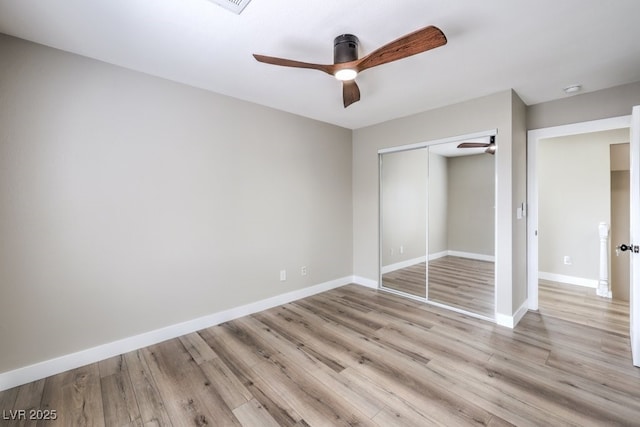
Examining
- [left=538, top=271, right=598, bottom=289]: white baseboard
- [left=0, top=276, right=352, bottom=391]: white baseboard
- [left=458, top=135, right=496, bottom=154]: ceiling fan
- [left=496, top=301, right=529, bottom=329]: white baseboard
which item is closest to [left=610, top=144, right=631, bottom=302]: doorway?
[left=538, top=271, right=598, bottom=289]: white baseboard

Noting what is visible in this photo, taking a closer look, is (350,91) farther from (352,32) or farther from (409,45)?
(409,45)

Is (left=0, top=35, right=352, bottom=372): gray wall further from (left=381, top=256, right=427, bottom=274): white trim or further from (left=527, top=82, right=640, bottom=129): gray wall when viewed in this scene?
(left=527, top=82, right=640, bottom=129): gray wall

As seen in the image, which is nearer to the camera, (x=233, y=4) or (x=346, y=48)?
(x=233, y=4)

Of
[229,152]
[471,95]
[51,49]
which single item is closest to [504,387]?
[471,95]

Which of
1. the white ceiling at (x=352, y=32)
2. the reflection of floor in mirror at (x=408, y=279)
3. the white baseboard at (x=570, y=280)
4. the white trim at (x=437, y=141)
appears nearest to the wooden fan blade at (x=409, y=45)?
the white ceiling at (x=352, y=32)

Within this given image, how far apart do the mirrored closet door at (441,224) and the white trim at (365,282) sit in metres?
0.13

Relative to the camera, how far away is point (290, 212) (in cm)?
371

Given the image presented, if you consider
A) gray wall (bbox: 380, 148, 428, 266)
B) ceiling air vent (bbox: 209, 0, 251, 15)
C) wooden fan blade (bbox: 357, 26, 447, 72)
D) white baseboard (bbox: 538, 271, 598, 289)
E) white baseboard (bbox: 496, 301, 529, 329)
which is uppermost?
ceiling air vent (bbox: 209, 0, 251, 15)

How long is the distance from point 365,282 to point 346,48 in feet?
11.2

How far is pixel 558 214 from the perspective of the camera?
4.42m

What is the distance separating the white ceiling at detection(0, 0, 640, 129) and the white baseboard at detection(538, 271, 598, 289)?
293 cm

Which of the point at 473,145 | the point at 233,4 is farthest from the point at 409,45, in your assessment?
the point at 473,145

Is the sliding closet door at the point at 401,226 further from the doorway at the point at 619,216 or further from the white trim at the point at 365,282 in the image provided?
the doorway at the point at 619,216

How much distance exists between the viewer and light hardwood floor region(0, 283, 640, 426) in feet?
5.69
